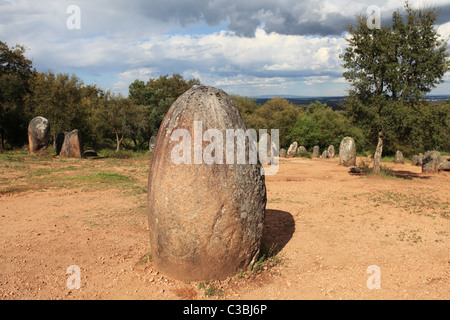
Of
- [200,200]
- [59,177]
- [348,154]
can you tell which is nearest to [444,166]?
[348,154]

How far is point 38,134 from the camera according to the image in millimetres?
23688

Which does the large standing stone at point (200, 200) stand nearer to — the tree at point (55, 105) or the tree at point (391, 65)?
the tree at point (391, 65)

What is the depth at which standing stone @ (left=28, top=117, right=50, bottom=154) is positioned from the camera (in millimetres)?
23625

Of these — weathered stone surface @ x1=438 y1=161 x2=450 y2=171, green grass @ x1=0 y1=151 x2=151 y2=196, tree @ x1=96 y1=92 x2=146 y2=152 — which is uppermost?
tree @ x1=96 y1=92 x2=146 y2=152

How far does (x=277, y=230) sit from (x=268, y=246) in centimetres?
131

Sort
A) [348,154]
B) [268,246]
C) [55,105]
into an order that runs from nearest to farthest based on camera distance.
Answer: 1. [268,246]
2. [348,154]
3. [55,105]

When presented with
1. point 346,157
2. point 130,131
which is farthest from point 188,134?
point 130,131

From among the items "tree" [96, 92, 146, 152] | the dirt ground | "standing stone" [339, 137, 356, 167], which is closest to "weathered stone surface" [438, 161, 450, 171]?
"standing stone" [339, 137, 356, 167]

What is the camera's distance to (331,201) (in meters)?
12.0

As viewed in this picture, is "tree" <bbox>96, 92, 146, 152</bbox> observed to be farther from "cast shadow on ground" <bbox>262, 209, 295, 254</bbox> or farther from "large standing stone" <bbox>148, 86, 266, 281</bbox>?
"large standing stone" <bbox>148, 86, 266, 281</bbox>

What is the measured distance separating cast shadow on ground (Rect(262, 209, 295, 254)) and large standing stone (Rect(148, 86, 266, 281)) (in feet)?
5.24

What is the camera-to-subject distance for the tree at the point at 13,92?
94.1ft

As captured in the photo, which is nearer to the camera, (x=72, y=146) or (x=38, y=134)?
(x=38, y=134)

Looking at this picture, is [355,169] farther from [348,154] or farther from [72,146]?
[72,146]
